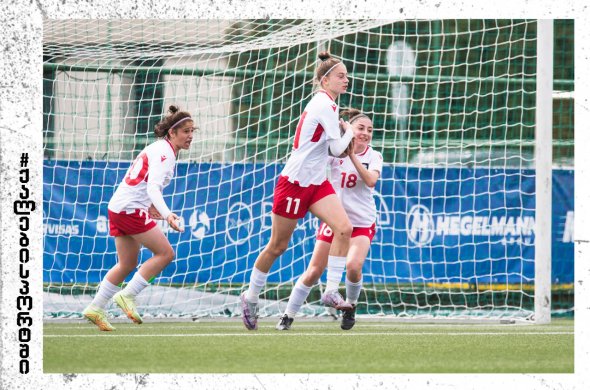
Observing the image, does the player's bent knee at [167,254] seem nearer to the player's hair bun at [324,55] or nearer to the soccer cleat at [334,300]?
the soccer cleat at [334,300]

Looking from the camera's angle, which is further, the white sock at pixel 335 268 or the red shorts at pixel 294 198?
the white sock at pixel 335 268

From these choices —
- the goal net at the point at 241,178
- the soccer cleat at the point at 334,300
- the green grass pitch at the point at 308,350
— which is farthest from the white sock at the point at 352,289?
the goal net at the point at 241,178

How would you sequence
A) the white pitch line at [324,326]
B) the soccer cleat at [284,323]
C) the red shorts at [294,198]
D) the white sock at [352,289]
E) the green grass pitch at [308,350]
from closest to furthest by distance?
the green grass pitch at [308,350] → the red shorts at [294,198] → the soccer cleat at [284,323] → the white sock at [352,289] → the white pitch line at [324,326]

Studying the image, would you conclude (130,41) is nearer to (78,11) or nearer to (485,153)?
(485,153)

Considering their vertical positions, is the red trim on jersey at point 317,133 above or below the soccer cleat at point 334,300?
above

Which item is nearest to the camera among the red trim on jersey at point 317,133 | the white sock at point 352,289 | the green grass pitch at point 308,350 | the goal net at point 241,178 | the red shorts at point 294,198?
the green grass pitch at point 308,350

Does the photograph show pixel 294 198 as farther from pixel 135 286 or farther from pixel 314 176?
pixel 135 286

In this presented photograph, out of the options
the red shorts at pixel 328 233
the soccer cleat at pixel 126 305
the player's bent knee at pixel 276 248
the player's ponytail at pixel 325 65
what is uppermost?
the player's ponytail at pixel 325 65

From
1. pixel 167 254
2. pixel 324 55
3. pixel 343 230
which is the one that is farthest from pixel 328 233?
pixel 324 55

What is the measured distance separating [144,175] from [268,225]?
2498 mm

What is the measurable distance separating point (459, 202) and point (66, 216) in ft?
12.2

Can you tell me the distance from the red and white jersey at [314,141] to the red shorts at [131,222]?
109 cm

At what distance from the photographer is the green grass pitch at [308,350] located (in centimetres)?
467

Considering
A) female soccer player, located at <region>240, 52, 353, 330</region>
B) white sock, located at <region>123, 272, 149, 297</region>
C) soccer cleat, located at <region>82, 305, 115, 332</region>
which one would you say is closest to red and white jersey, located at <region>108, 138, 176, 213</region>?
white sock, located at <region>123, 272, 149, 297</region>
